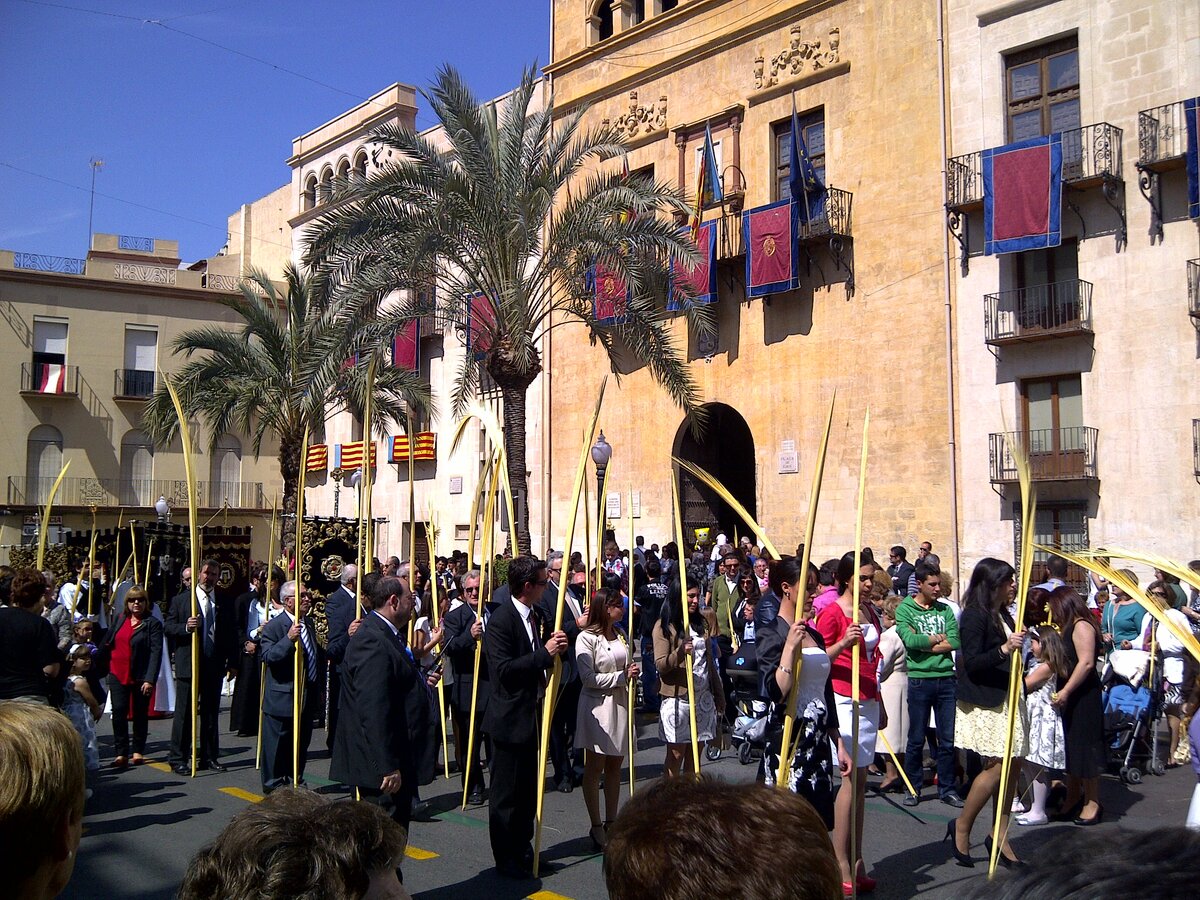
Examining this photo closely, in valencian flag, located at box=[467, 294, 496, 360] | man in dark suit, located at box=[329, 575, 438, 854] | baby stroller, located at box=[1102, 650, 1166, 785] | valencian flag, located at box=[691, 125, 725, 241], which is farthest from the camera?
valencian flag, located at box=[691, 125, 725, 241]

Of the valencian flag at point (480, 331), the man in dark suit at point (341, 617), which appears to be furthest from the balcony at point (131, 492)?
the man in dark suit at point (341, 617)

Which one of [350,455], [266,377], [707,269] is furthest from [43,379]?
[707,269]

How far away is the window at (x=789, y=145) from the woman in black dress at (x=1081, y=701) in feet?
55.6

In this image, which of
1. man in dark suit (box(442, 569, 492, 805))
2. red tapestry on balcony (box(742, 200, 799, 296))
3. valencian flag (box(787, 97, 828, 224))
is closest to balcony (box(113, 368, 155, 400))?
red tapestry on balcony (box(742, 200, 799, 296))

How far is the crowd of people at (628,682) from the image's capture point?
638 cm

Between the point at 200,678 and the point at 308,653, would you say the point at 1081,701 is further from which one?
the point at 200,678

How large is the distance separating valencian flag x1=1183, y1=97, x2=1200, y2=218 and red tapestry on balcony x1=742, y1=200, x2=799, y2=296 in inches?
304

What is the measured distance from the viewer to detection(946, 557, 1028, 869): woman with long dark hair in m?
6.79

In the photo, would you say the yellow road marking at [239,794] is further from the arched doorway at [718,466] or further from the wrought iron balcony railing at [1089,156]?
the arched doorway at [718,466]

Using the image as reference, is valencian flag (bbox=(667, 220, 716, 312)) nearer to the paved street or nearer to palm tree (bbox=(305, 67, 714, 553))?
palm tree (bbox=(305, 67, 714, 553))

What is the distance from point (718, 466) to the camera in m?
27.2

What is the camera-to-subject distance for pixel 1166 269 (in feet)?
61.3

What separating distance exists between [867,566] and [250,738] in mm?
7594

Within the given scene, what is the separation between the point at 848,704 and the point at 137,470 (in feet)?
127
